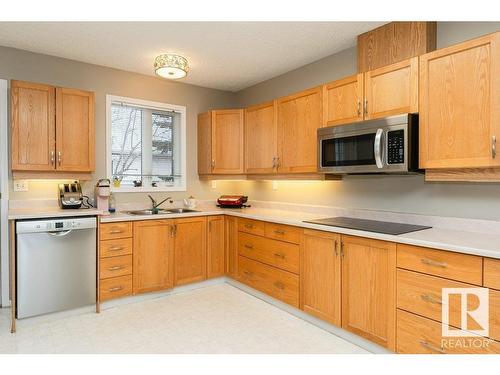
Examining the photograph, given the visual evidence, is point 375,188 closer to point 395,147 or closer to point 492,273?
point 395,147

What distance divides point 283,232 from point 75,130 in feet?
7.40

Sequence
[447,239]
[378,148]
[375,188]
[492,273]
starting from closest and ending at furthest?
[492,273]
[447,239]
[378,148]
[375,188]

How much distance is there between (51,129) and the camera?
302 centimetres

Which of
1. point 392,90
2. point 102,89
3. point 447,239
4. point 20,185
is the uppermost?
point 102,89

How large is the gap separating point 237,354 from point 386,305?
3.52 ft

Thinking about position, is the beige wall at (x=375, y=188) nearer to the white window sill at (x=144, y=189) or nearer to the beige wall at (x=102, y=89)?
the beige wall at (x=102, y=89)

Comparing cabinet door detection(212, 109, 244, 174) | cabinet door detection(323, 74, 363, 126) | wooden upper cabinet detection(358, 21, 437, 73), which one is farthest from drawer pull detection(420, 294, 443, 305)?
cabinet door detection(212, 109, 244, 174)

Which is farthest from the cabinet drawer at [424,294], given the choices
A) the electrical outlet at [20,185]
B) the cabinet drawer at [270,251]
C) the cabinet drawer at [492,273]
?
the electrical outlet at [20,185]

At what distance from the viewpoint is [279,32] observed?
278 centimetres

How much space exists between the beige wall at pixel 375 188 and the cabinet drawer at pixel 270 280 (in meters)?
0.87

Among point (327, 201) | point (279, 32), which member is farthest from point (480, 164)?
point (279, 32)

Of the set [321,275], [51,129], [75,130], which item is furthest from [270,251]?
[51,129]

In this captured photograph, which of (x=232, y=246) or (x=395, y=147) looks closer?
(x=395, y=147)
